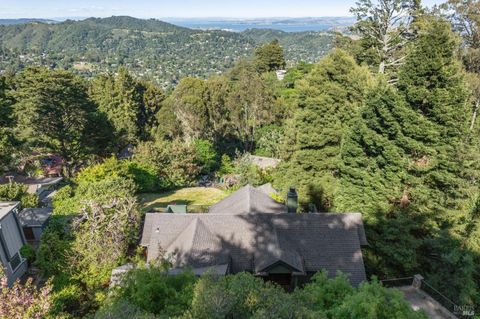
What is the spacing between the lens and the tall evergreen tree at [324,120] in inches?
922

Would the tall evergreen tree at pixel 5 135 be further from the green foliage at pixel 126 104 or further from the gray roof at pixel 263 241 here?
the green foliage at pixel 126 104

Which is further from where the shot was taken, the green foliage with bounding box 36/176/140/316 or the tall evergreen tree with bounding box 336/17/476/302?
the tall evergreen tree with bounding box 336/17/476/302

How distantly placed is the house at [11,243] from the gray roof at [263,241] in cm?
614

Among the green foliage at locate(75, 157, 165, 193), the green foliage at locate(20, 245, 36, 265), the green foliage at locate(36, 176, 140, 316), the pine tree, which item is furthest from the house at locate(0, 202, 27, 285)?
the pine tree

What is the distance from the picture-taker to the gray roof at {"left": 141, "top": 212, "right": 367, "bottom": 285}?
1530 centimetres

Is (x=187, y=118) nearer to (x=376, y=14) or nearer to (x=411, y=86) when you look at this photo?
(x=376, y=14)

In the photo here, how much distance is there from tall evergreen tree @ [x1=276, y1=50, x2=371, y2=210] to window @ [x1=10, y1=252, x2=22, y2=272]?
53.2 ft

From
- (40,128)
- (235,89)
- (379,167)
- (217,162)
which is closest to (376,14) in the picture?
(379,167)

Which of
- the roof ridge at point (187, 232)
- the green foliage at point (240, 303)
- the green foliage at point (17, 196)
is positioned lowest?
the green foliage at point (17, 196)

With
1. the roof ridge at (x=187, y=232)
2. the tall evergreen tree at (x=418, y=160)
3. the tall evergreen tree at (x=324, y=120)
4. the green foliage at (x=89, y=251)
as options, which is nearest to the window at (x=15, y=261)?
the green foliage at (x=89, y=251)

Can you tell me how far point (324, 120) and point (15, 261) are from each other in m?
19.5

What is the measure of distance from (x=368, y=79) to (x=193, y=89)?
75.2 ft

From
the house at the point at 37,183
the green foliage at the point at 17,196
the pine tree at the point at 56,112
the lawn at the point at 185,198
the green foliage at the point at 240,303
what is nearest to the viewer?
the green foliage at the point at 240,303

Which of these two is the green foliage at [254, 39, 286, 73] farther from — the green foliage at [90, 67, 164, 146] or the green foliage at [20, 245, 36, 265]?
the green foliage at [20, 245, 36, 265]
